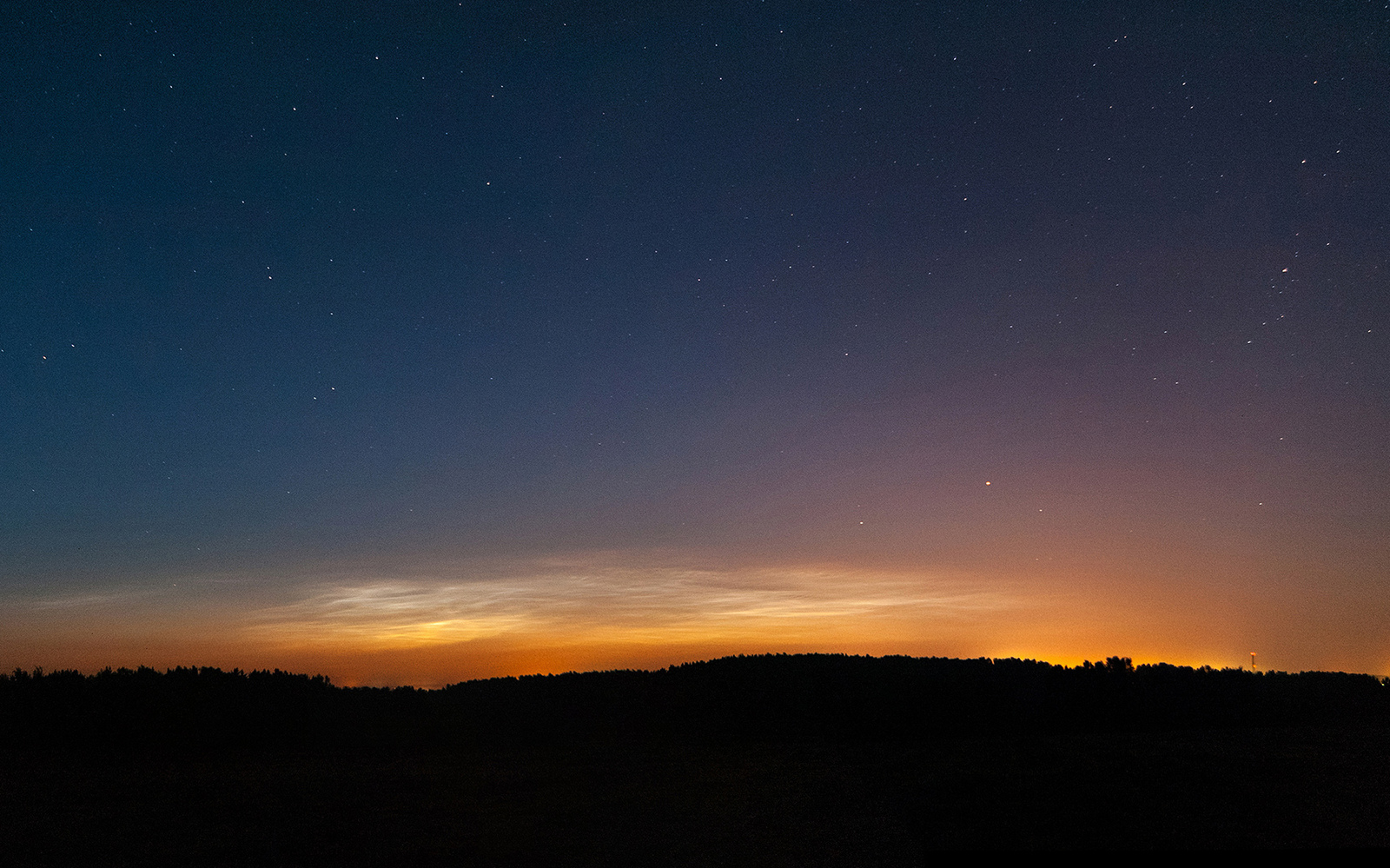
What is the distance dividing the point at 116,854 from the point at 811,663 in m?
15.9

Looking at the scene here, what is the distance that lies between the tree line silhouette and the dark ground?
147 cm

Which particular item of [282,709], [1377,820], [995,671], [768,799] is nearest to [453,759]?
[282,709]

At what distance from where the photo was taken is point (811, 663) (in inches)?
877

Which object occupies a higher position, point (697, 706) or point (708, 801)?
point (697, 706)

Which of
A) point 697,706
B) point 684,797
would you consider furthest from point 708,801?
point 697,706

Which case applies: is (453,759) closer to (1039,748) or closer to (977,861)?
(1039,748)

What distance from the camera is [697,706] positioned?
20.8 m

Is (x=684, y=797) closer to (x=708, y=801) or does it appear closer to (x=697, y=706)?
(x=708, y=801)

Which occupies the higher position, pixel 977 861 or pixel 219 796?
pixel 977 861

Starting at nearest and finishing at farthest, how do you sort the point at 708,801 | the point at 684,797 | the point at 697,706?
the point at 708,801 < the point at 684,797 < the point at 697,706

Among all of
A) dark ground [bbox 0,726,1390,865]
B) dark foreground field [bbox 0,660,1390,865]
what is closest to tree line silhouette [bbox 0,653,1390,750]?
dark foreground field [bbox 0,660,1390,865]

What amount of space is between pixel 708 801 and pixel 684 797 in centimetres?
48

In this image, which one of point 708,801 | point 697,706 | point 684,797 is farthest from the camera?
point 697,706

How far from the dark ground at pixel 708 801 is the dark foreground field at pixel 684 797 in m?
0.05
